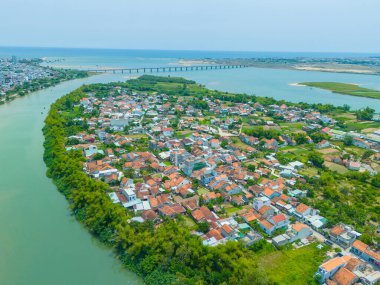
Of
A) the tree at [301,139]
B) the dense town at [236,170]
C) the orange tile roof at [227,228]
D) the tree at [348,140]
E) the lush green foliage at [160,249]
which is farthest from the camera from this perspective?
the tree at [348,140]

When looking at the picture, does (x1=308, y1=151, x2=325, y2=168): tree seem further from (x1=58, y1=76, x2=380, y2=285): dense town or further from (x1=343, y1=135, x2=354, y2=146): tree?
(x1=343, y1=135, x2=354, y2=146): tree

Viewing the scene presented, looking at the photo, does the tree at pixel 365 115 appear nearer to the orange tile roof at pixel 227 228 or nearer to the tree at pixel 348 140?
the tree at pixel 348 140

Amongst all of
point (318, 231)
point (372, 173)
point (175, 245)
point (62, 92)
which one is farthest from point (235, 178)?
point (62, 92)

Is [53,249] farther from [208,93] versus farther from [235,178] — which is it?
[208,93]

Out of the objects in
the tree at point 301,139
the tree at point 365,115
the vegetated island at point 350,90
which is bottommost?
the tree at point 301,139

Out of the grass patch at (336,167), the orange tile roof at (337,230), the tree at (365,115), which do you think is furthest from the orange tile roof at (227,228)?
the tree at (365,115)

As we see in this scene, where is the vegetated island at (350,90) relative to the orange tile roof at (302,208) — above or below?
above
